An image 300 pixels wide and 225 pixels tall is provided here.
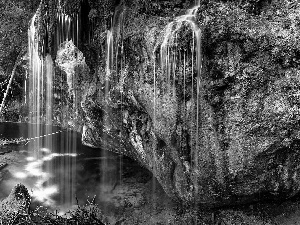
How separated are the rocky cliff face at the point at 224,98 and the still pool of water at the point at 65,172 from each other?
2.65 metres

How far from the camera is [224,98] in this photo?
6246 mm

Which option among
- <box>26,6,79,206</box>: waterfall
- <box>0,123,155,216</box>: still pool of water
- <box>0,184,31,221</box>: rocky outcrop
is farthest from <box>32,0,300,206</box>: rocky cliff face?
<box>0,184,31,221</box>: rocky outcrop

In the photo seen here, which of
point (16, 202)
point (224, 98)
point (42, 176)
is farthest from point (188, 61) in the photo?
point (42, 176)

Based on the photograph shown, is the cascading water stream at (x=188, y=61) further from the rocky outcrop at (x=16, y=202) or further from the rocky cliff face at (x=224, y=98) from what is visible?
the rocky outcrop at (x=16, y=202)

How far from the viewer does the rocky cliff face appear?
605 cm

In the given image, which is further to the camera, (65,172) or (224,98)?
(65,172)

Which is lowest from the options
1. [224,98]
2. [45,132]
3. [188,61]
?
[45,132]

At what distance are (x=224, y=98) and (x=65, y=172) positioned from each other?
285 inches

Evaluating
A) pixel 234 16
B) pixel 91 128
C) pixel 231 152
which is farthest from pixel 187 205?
pixel 91 128

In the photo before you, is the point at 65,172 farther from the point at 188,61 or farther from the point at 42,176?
the point at 188,61

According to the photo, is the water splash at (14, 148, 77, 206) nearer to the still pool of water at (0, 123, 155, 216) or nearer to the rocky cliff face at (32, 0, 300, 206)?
the still pool of water at (0, 123, 155, 216)

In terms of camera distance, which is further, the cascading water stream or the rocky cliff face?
the cascading water stream

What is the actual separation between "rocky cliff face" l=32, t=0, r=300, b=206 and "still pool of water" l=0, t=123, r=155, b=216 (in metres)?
2.65

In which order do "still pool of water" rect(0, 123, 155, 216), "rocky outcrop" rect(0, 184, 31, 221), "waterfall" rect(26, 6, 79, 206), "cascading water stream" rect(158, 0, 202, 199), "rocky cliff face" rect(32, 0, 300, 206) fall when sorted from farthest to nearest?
"waterfall" rect(26, 6, 79, 206), "still pool of water" rect(0, 123, 155, 216), "rocky outcrop" rect(0, 184, 31, 221), "cascading water stream" rect(158, 0, 202, 199), "rocky cliff face" rect(32, 0, 300, 206)
